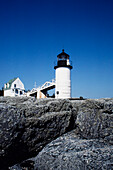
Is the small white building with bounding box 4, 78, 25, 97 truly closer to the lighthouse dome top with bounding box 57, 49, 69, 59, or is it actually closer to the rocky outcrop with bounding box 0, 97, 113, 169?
the lighthouse dome top with bounding box 57, 49, 69, 59

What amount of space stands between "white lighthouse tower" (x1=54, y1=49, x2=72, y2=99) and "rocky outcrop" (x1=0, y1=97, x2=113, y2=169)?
2370cm

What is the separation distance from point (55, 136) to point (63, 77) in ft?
83.3

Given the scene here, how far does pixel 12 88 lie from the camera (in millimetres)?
39531

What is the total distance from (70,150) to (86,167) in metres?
0.61

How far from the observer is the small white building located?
39.7 m

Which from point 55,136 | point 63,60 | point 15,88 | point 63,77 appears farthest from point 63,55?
point 55,136

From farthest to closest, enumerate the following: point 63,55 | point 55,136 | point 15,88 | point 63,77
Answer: point 15,88 < point 63,55 < point 63,77 < point 55,136

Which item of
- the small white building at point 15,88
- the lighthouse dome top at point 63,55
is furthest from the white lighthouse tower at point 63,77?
the small white building at point 15,88

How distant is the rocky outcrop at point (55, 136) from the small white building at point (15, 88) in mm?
36614

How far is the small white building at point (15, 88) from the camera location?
39656 millimetres

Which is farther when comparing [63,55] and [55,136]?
[63,55]

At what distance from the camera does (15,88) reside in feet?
132

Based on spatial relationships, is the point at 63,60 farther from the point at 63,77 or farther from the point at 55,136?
the point at 55,136

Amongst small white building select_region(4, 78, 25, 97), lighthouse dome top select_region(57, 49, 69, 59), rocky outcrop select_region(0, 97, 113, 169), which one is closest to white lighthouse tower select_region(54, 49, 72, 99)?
lighthouse dome top select_region(57, 49, 69, 59)
